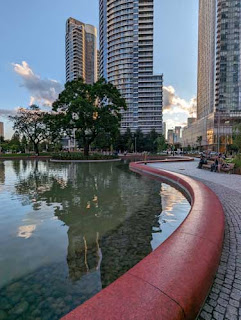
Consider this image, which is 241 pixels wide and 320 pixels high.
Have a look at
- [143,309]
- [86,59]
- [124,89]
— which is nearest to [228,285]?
[143,309]

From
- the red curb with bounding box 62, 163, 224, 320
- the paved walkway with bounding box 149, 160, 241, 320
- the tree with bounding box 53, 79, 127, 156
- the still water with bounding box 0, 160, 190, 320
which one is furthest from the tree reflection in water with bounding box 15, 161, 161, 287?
the tree with bounding box 53, 79, 127, 156

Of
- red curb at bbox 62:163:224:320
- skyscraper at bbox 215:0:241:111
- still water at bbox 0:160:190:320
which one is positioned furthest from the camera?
skyscraper at bbox 215:0:241:111

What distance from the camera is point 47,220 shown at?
636 centimetres

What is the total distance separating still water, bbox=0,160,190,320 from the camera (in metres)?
3.07

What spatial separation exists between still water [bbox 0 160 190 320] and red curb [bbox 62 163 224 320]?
1059 mm

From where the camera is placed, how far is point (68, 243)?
15.9 feet

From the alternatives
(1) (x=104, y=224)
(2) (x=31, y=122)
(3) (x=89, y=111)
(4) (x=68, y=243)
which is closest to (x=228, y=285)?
(4) (x=68, y=243)

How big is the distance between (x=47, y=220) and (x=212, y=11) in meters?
149

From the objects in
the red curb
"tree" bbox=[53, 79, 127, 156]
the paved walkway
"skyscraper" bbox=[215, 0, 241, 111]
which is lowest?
the paved walkway

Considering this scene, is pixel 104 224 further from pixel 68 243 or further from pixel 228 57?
pixel 228 57

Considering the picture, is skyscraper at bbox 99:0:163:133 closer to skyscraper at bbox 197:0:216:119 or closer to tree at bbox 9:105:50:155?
skyscraper at bbox 197:0:216:119

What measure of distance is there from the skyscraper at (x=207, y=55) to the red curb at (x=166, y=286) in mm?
126526

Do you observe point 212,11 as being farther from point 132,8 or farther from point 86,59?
point 86,59

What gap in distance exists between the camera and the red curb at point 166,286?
1.89 m
